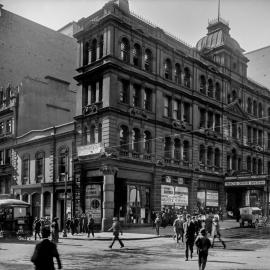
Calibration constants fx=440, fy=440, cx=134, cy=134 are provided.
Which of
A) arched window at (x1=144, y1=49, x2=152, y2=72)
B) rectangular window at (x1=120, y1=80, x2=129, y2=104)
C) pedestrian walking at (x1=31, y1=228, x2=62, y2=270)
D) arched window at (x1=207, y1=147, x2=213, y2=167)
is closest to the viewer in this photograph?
pedestrian walking at (x1=31, y1=228, x2=62, y2=270)

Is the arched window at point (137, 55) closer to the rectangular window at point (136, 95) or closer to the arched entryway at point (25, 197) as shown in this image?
the rectangular window at point (136, 95)

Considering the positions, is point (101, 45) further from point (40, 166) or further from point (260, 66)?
point (260, 66)

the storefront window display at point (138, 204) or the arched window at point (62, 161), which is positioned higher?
the arched window at point (62, 161)

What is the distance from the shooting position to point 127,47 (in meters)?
39.3

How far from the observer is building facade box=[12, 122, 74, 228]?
4144cm

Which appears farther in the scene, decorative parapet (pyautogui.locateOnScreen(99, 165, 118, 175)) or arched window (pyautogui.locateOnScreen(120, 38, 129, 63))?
arched window (pyautogui.locateOnScreen(120, 38, 129, 63))

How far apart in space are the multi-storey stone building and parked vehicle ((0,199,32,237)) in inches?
234

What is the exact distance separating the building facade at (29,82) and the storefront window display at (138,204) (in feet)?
53.1

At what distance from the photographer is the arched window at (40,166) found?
4462 centimetres

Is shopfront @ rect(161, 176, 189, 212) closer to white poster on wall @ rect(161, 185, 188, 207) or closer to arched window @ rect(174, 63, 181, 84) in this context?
white poster on wall @ rect(161, 185, 188, 207)

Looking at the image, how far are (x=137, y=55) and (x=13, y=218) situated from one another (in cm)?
1791

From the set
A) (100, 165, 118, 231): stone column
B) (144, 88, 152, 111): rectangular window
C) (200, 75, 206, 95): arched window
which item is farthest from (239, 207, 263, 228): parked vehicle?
(200, 75, 206, 95): arched window

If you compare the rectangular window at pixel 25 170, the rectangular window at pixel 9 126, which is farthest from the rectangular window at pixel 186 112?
the rectangular window at pixel 9 126

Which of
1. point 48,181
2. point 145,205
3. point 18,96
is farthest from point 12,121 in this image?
point 145,205
